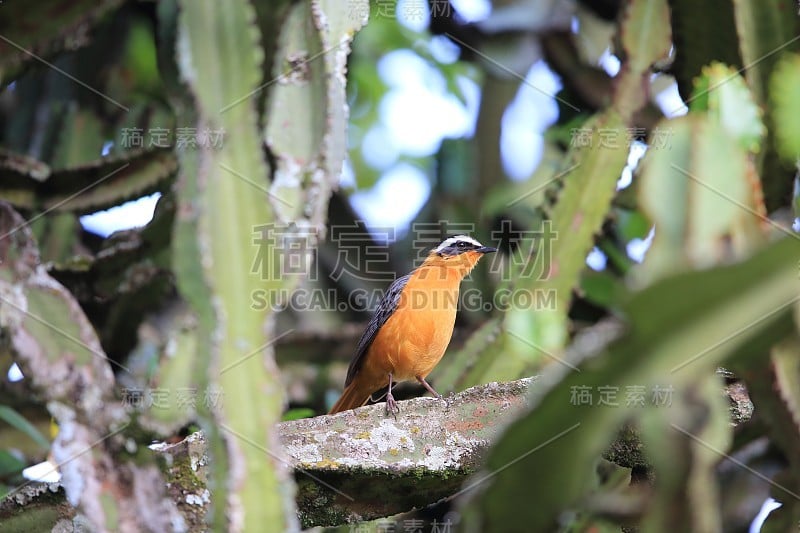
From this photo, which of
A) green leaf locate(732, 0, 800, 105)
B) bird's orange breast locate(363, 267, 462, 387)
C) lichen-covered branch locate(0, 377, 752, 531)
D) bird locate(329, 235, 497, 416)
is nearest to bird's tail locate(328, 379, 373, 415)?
bird locate(329, 235, 497, 416)

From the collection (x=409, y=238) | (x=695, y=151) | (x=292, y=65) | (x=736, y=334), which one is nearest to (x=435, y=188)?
(x=409, y=238)

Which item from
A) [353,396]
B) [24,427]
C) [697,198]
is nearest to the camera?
[697,198]

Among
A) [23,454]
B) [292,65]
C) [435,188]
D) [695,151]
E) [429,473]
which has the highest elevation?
[292,65]

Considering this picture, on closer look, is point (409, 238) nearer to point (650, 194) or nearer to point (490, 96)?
point (490, 96)

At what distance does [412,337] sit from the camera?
504 cm

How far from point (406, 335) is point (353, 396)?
0.60m

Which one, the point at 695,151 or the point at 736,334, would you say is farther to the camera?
the point at 695,151

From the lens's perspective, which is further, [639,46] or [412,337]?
[412,337]

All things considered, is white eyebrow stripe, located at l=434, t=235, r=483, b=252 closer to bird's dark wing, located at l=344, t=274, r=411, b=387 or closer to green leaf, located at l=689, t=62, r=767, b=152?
bird's dark wing, located at l=344, t=274, r=411, b=387

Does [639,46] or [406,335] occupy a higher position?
[639,46]

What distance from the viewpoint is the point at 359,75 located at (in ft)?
29.0

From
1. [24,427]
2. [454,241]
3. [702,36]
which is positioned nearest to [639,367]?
[702,36]

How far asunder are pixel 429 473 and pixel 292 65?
163cm

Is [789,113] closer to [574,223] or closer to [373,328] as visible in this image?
[574,223]
